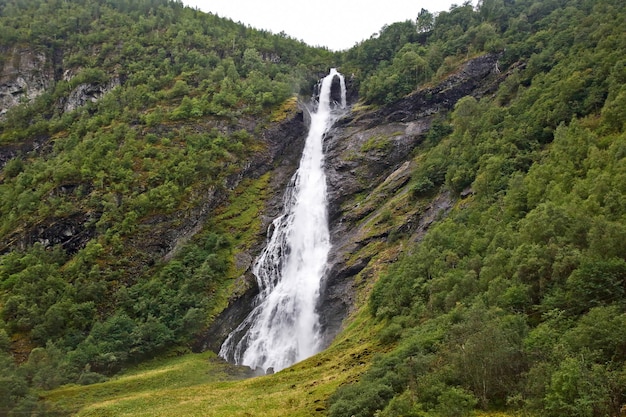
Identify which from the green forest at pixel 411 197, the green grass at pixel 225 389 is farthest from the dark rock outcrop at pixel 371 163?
the green grass at pixel 225 389

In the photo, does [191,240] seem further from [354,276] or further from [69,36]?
[69,36]

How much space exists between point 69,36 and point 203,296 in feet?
254

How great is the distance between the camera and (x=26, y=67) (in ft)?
313

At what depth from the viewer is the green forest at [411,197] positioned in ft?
71.9

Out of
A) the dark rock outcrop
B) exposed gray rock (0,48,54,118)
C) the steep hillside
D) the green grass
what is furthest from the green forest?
the dark rock outcrop

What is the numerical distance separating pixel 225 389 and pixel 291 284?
1917 centimetres

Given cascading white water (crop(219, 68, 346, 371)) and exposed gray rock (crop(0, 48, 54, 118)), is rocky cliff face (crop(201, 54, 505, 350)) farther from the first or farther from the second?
exposed gray rock (crop(0, 48, 54, 118))

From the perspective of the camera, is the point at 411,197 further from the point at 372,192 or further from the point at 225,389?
the point at 225,389

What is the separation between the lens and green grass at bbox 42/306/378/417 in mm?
28575

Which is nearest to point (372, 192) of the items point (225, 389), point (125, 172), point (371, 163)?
point (371, 163)

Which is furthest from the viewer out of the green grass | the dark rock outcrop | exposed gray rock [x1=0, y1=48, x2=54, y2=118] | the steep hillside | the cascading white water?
exposed gray rock [x1=0, y1=48, x2=54, y2=118]

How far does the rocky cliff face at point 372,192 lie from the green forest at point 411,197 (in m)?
2.40

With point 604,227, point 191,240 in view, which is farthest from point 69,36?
point 604,227

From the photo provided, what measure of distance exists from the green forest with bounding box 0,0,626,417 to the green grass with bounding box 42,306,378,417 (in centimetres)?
180
